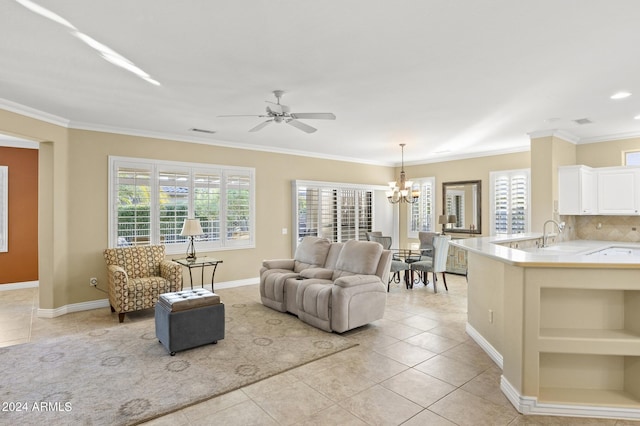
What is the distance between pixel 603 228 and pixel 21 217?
36.1 feet

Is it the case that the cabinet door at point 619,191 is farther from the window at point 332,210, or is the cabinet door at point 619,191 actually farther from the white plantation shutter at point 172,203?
the white plantation shutter at point 172,203

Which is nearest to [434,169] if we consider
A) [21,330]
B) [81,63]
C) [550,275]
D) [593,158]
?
[593,158]

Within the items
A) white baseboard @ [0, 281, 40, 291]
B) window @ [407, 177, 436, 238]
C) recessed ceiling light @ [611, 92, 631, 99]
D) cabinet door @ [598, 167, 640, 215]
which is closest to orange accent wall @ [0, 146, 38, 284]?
white baseboard @ [0, 281, 40, 291]

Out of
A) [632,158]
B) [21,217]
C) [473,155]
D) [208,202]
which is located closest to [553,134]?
[632,158]

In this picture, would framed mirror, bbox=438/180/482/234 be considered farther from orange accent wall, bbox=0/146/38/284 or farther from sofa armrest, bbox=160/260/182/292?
orange accent wall, bbox=0/146/38/284

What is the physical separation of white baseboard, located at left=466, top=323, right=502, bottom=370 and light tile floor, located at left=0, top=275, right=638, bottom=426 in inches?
2.7

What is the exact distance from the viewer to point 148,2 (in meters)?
2.26

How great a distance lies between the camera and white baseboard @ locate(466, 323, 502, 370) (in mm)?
3373

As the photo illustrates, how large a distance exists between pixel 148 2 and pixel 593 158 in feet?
24.4

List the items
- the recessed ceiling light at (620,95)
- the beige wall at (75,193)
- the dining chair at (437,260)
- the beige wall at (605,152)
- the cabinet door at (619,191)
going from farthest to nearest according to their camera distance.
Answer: the dining chair at (437,260) < the beige wall at (605,152) < the cabinet door at (619,191) < the beige wall at (75,193) < the recessed ceiling light at (620,95)

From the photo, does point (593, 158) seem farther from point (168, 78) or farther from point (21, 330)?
point (21, 330)

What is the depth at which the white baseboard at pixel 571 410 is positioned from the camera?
255 cm

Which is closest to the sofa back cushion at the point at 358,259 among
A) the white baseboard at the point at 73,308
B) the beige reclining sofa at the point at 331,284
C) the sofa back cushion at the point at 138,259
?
the beige reclining sofa at the point at 331,284

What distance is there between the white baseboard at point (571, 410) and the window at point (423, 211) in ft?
20.9
